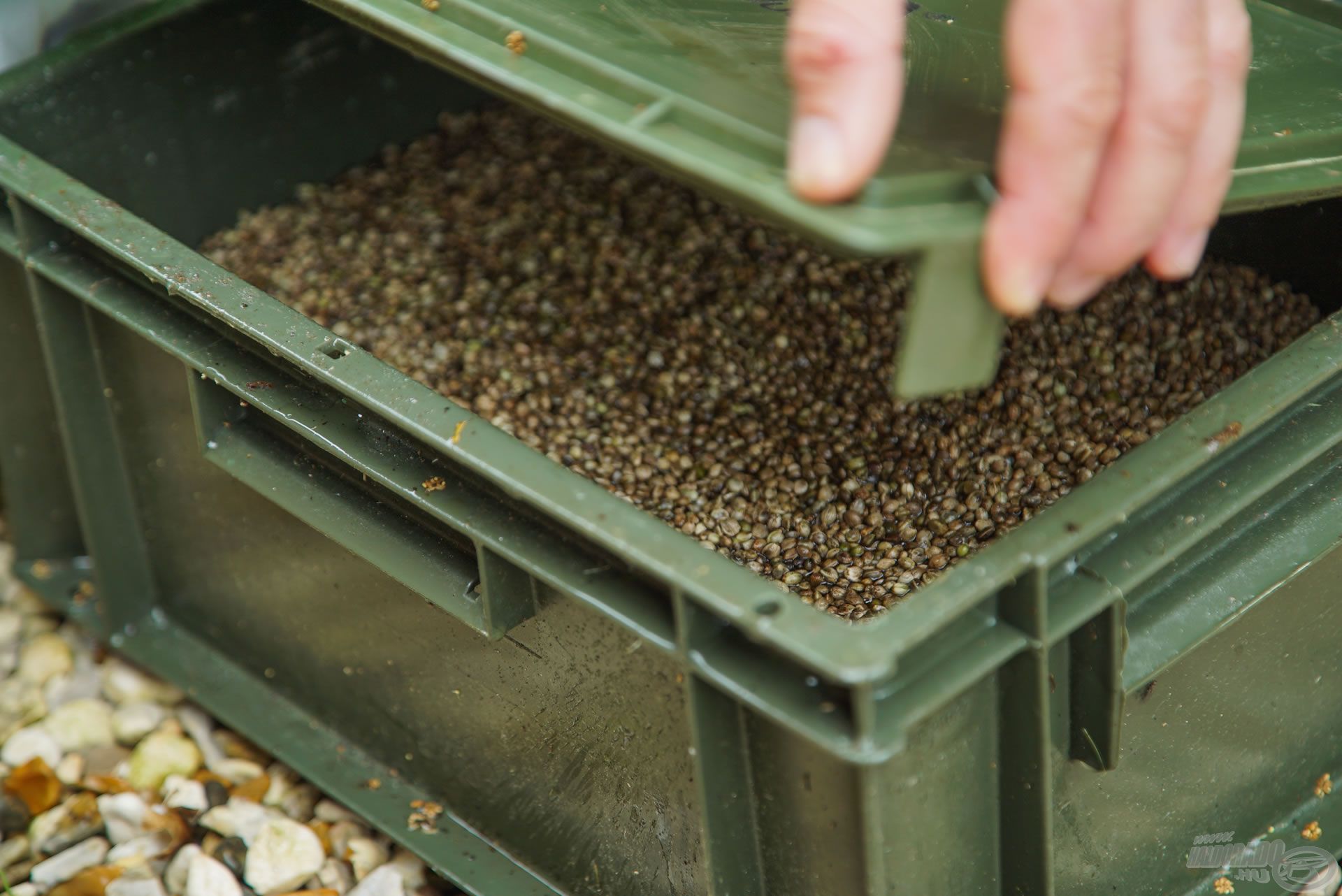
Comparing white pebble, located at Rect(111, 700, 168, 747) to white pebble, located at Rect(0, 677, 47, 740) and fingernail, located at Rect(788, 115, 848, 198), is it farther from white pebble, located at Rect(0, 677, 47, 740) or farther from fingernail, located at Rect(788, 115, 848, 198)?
fingernail, located at Rect(788, 115, 848, 198)

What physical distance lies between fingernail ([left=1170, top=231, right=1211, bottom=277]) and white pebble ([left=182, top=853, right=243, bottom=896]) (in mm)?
1495

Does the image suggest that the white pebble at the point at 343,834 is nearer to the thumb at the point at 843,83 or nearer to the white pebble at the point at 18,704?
the white pebble at the point at 18,704

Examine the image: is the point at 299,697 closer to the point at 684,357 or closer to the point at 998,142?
the point at 684,357

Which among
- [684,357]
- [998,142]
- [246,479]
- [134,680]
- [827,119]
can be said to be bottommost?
[134,680]

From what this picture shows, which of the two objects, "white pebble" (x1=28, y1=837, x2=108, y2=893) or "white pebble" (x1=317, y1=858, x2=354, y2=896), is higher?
"white pebble" (x1=28, y1=837, x2=108, y2=893)

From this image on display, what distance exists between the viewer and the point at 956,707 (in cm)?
147

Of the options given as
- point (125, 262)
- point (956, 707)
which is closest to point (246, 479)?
point (125, 262)

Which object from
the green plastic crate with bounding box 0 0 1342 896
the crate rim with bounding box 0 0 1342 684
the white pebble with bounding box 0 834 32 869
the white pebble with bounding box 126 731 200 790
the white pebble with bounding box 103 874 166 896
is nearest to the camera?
the crate rim with bounding box 0 0 1342 684

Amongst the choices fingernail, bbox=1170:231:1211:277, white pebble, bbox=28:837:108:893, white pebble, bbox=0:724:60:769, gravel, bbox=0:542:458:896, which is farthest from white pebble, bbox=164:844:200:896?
fingernail, bbox=1170:231:1211:277

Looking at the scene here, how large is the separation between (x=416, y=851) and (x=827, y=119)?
1260mm

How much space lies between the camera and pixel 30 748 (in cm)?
234

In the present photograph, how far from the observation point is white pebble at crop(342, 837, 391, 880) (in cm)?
215

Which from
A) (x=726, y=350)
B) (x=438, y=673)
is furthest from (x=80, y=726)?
(x=726, y=350)

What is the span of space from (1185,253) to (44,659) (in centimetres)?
195
